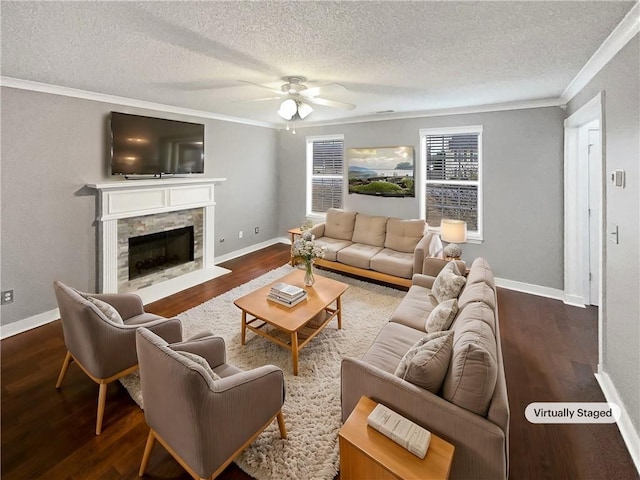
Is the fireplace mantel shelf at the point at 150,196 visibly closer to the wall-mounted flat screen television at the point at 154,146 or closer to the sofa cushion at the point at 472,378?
the wall-mounted flat screen television at the point at 154,146

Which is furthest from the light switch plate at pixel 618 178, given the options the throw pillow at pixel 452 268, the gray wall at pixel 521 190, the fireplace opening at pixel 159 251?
the fireplace opening at pixel 159 251

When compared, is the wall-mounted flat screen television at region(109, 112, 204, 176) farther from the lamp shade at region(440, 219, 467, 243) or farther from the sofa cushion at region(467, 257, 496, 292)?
the sofa cushion at region(467, 257, 496, 292)

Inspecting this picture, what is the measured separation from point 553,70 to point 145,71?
3.90 metres

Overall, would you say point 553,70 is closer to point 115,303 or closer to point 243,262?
point 115,303

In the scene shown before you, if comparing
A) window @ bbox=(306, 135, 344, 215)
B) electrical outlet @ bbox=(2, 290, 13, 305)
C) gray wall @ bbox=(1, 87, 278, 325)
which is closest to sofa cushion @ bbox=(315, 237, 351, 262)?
window @ bbox=(306, 135, 344, 215)

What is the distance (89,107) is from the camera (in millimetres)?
3629

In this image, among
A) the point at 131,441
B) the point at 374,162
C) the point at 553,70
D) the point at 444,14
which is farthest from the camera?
the point at 374,162

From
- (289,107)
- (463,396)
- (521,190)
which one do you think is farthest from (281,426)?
(521,190)

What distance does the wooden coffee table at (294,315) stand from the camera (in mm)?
2678

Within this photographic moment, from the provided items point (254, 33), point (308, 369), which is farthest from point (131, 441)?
point (254, 33)

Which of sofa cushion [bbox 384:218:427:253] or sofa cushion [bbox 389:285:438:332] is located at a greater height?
sofa cushion [bbox 384:218:427:253]

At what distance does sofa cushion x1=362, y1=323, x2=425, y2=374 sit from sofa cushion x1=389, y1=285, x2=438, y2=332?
0.08 metres

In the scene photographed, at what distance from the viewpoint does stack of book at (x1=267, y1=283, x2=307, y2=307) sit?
9.95 ft

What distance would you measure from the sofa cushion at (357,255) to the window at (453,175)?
4.17 feet
